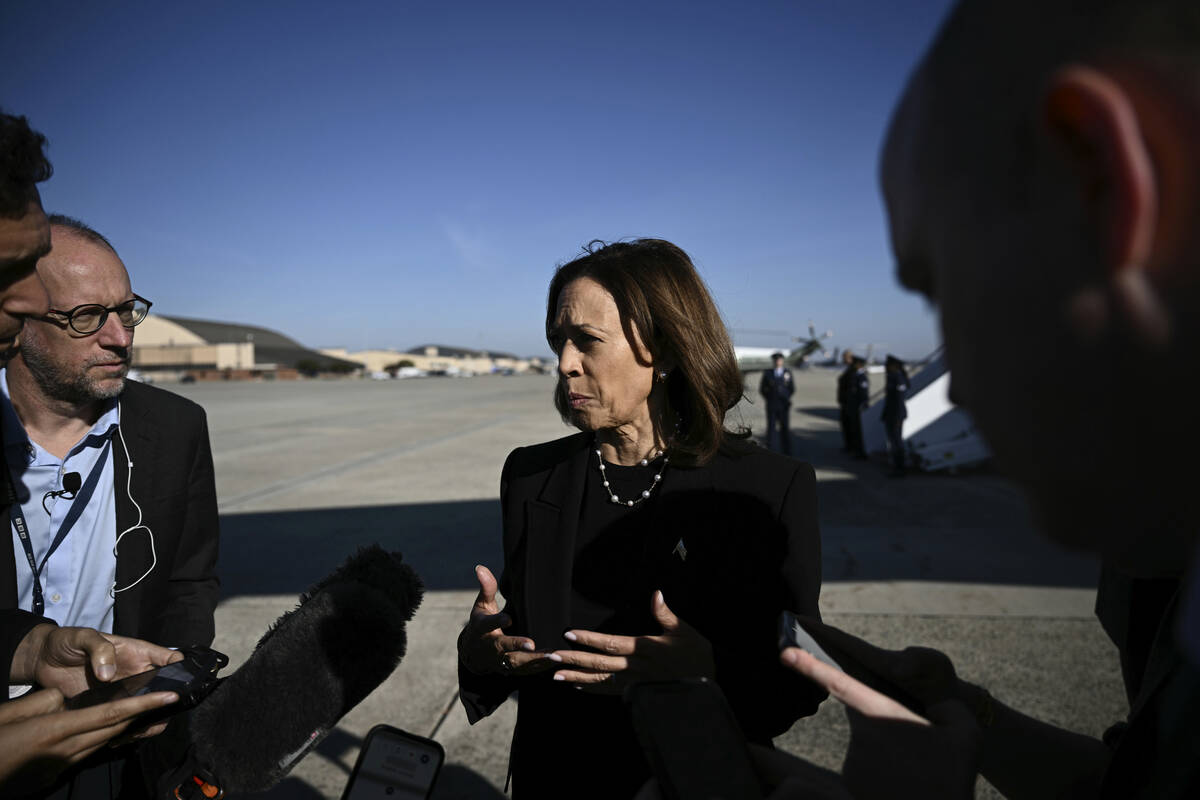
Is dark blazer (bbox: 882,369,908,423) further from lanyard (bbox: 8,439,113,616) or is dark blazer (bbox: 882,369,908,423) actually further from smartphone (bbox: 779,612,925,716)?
lanyard (bbox: 8,439,113,616)

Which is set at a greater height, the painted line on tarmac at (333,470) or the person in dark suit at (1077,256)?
the person in dark suit at (1077,256)

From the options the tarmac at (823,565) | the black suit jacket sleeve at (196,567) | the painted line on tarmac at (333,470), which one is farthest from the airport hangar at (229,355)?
the black suit jacket sleeve at (196,567)

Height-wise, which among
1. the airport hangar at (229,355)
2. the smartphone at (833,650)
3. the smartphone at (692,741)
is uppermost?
the smartphone at (833,650)

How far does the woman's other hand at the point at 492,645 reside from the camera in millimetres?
1780

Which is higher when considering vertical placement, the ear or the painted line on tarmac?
the ear

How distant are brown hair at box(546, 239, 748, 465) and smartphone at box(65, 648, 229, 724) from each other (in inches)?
54.9

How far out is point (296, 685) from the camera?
4.59 feet

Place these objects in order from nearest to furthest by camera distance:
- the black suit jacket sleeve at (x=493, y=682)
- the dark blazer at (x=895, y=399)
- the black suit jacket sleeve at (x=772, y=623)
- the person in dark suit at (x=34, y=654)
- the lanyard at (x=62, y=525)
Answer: the person in dark suit at (x=34, y=654) → the black suit jacket sleeve at (x=772, y=623) → the lanyard at (x=62, y=525) → the black suit jacket sleeve at (x=493, y=682) → the dark blazer at (x=895, y=399)

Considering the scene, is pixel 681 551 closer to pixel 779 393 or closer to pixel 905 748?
pixel 905 748

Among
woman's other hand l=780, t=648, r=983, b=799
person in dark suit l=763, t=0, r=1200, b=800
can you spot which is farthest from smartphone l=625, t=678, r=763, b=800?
person in dark suit l=763, t=0, r=1200, b=800

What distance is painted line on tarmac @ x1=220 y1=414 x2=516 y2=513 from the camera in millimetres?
8727

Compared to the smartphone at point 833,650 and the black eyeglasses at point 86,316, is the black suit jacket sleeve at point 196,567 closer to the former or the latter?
the black eyeglasses at point 86,316

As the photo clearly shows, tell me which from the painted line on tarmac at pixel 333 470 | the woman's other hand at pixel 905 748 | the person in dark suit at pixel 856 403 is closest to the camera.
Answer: the woman's other hand at pixel 905 748

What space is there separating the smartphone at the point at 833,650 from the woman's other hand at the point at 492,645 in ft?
2.92
